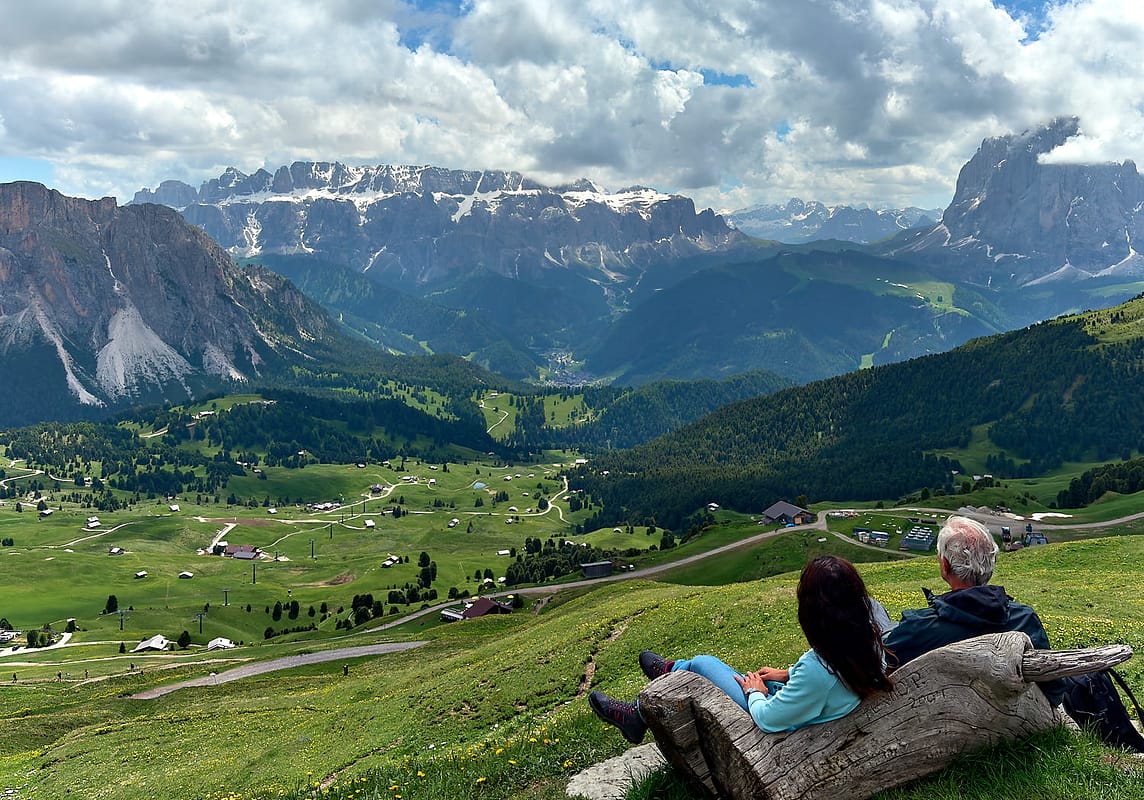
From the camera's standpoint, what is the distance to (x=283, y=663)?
90.4 metres

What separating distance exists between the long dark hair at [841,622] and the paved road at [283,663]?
8063cm

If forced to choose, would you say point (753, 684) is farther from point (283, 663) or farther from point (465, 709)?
point (283, 663)

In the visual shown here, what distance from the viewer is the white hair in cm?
1220

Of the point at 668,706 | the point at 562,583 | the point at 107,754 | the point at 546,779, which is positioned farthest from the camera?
the point at 562,583

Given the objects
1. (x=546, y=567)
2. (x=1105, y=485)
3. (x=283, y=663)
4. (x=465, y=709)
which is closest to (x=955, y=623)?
(x=465, y=709)

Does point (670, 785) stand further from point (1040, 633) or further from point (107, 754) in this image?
point (107, 754)

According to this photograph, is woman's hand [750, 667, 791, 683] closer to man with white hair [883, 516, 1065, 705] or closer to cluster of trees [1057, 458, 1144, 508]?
man with white hair [883, 516, 1065, 705]

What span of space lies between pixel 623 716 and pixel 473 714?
2336 centimetres

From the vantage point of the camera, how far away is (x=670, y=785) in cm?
1295

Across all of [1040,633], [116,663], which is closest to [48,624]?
[116,663]

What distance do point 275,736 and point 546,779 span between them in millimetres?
33153

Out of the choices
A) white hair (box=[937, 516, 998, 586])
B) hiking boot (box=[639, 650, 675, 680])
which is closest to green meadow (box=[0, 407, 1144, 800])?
hiking boot (box=[639, 650, 675, 680])

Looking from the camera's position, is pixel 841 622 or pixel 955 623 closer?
pixel 841 622

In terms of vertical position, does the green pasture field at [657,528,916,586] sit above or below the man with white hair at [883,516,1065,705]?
below
